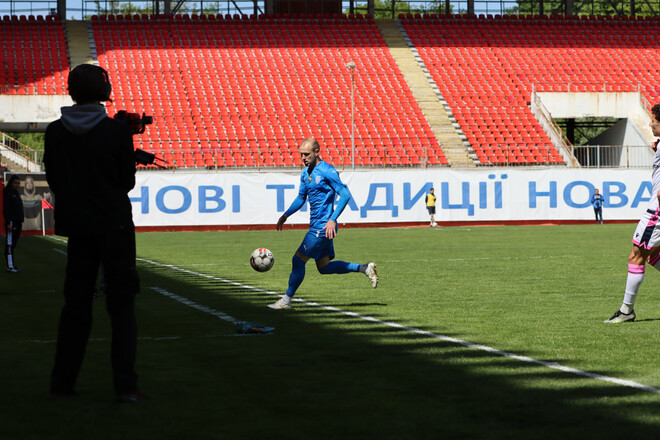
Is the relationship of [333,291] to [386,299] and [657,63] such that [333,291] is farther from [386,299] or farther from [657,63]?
[657,63]

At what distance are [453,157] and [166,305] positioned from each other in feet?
102

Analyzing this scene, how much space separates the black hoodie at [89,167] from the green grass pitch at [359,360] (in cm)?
123

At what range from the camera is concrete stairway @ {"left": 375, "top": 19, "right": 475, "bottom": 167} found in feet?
141

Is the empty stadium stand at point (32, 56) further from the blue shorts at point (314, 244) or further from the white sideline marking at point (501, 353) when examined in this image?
the white sideline marking at point (501, 353)

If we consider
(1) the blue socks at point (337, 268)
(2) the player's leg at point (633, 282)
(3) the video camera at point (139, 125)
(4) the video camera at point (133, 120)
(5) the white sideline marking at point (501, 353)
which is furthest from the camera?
(1) the blue socks at point (337, 268)

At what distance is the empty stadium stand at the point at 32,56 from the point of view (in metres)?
43.2

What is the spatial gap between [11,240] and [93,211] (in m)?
14.5

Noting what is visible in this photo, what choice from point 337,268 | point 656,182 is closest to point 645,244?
point 656,182

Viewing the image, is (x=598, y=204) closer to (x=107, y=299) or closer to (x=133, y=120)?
(x=133, y=120)

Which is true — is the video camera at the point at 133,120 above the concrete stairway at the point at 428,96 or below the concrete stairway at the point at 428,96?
below

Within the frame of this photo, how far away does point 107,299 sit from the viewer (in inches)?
252

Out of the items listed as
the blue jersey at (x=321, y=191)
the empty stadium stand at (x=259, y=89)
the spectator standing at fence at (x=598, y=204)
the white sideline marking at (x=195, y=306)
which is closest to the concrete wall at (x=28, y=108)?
the empty stadium stand at (x=259, y=89)

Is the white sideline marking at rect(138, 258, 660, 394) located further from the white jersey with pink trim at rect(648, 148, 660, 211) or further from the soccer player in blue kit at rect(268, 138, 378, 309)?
the white jersey with pink trim at rect(648, 148, 660, 211)

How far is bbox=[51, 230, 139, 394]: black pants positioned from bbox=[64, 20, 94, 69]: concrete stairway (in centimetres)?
4090
